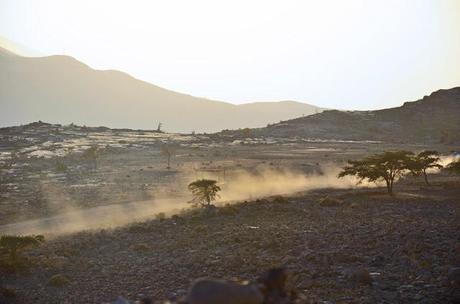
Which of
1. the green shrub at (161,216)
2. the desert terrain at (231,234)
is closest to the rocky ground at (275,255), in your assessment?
the desert terrain at (231,234)

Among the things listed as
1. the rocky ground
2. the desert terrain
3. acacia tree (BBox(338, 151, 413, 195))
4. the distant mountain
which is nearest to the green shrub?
the desert terrain

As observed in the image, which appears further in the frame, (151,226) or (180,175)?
(180,175)

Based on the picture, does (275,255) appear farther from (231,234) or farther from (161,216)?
(161,216)

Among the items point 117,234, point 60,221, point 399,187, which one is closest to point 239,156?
point 399,187

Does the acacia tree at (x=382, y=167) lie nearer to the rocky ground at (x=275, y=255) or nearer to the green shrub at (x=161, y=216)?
the rocky ground at (x=275, y=255)

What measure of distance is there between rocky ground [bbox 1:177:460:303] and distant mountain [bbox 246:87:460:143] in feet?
231

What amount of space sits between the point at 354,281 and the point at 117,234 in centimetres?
1274

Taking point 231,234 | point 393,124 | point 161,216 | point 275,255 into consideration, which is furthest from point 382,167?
point 393,124

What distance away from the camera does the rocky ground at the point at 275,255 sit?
1241 centimetres

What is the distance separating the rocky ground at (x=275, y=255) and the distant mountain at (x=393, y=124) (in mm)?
70448

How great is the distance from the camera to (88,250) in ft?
63.6

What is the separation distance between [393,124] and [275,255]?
3678 inches

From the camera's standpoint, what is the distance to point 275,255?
52.0 feet

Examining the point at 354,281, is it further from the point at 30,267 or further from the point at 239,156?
the point at 239,156
